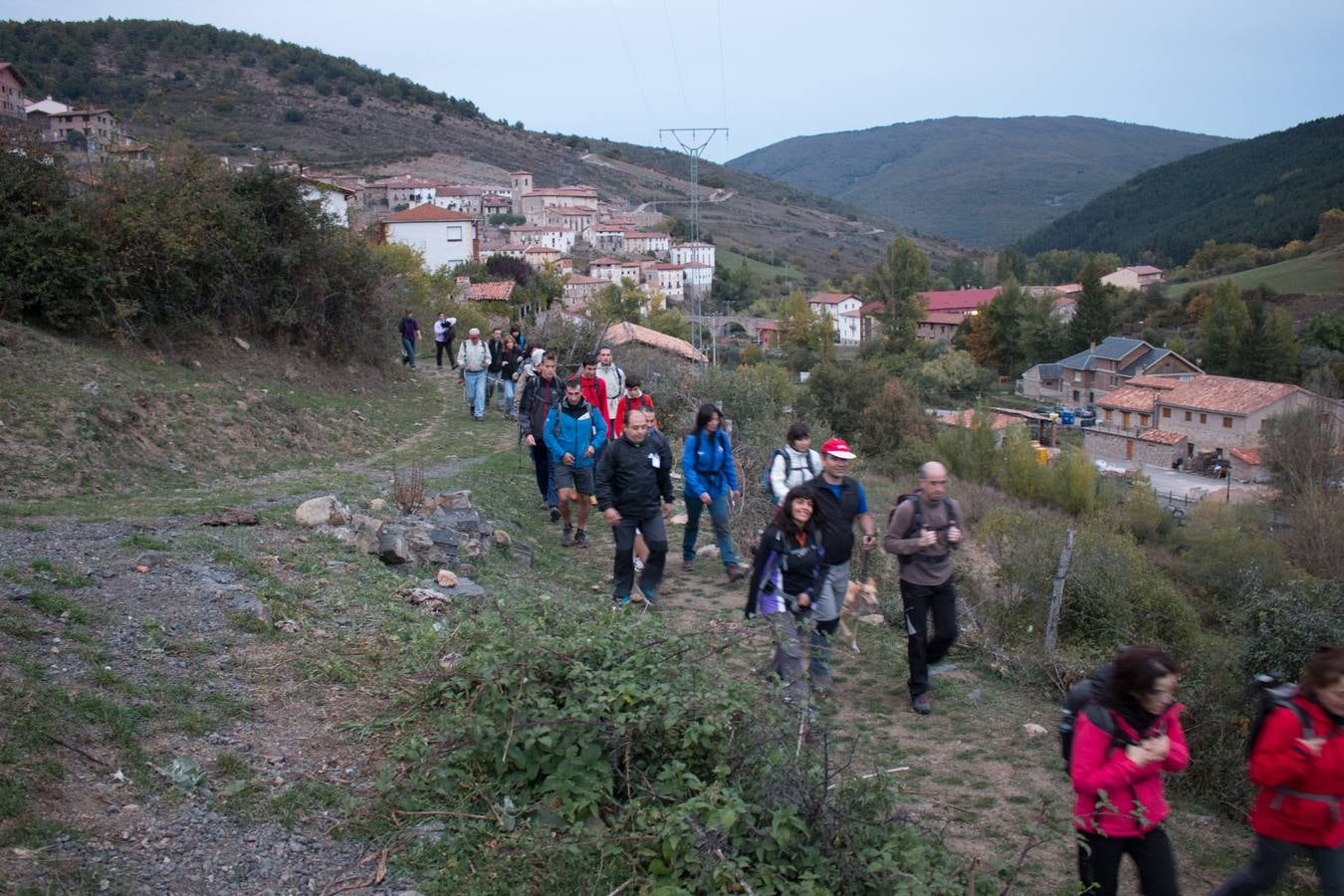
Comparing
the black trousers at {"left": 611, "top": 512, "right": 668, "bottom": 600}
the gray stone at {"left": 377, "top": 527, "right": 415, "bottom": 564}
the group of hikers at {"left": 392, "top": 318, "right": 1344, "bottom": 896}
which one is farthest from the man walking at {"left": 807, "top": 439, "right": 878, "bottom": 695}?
the gray stone at {"left": 377, "top": 527, "right": 415, "bottom": 564}

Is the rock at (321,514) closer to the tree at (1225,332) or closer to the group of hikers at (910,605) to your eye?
the group of hikers at (910,605)

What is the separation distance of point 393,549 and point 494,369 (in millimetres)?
12485

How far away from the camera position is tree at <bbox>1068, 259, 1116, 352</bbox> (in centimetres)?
6712

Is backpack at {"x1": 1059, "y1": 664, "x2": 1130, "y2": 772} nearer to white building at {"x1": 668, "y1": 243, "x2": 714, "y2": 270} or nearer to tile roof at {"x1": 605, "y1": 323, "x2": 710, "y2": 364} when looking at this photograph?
tile roof at {"x1": 605, "y1": 323, "x2": 710, "y2": 364}

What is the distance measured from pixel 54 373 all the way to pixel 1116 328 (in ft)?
245

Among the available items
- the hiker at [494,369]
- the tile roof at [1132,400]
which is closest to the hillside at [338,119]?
the hiker at [494,369]

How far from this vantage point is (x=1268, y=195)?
11081cm

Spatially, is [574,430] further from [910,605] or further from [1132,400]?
[1132,400]

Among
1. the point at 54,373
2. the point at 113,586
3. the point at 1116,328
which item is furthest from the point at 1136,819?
the point at 1116,328

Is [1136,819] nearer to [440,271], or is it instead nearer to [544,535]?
[544,535]

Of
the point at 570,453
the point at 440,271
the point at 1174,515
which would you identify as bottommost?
the point at 1174,515

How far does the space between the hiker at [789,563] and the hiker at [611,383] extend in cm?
400

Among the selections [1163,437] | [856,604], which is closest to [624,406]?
[856,604]

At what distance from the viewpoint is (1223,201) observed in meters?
120
